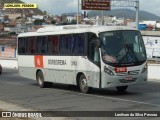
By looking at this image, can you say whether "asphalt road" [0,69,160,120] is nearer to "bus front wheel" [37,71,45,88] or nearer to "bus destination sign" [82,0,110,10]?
"bus front wheel" [37,71,45,88]

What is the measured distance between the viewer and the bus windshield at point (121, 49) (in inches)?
706

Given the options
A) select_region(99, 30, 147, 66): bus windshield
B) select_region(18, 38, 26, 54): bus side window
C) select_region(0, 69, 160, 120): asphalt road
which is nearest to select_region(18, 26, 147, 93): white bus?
select_region(99, 30, 147, 66): bus windshield

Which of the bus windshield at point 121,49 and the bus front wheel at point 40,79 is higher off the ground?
the bus windshield at point 121,49

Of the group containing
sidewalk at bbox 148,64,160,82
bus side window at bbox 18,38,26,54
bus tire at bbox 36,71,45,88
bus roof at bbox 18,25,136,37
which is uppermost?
bus roof at bbox 18,25,136,37

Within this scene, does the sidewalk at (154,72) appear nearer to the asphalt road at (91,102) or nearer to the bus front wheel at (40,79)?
the bus front wheel at (40,79)

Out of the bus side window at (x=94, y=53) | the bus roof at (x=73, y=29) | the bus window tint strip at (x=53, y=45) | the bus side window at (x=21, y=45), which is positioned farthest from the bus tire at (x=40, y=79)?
the bus side window at (x=94, y=53)

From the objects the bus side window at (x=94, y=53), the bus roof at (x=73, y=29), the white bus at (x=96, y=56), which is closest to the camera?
the white bus at (x=96, y=56)

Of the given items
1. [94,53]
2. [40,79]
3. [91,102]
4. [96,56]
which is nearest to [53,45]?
[40,79]

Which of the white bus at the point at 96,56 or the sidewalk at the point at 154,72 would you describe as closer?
the white bus at the point at 96,56

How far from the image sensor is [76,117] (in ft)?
40.3

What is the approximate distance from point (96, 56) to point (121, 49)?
102 centimetres

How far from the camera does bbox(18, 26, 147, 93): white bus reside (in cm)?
1789

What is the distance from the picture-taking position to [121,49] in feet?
59.4

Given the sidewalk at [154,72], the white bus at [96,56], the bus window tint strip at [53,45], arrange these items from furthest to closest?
the sidewalk at [154,72] → the bus window tint strip at [53,45] → the white bus at [96,56]
